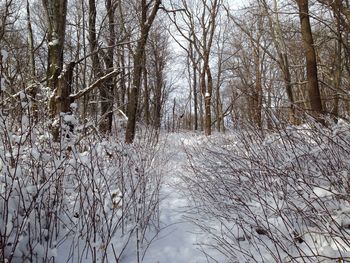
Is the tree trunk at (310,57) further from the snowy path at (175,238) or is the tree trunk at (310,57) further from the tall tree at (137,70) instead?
the snowy path at (175,238)

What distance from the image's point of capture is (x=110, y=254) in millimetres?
2650

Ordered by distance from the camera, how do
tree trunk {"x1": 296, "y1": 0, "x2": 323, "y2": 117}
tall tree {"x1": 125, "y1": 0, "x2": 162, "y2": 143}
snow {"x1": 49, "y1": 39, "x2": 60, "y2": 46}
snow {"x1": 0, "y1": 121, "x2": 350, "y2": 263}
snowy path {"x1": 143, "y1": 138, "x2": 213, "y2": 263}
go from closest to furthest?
snow {"x1": 0, "y1": 121, "x2": 350, "y2": 263} < snowy path {"x1": 143, "y1": 138, "x2": 213, "y2": 263} < snow {"x1": 49, "y1": 39, "x2": 60, "y2": 46} < tree trunk {"x1": 296, "y1": 0, "x2": 323, "y2": 117} < tall tree {"x1": 125, "y1": 0, "x2": 162, "y2": 143}

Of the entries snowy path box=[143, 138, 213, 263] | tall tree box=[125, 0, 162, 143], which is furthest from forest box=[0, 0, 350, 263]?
tall tree box=[125, 0, 162, 143]

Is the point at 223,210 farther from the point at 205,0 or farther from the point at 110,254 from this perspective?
the point at 205,0

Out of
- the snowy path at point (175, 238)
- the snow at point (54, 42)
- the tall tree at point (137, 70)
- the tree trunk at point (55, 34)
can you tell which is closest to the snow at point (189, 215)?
the snowy path at point (175, 238)

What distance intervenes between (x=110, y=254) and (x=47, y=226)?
545 mm

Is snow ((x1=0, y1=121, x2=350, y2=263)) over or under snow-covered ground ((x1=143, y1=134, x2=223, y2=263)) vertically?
over

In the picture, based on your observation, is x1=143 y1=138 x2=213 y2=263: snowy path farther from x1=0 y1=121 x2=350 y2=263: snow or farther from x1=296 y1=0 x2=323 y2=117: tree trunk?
x1=296 y1=0 x2=323 y2=117: tree trunk

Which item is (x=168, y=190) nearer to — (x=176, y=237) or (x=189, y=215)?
(x=189, y=215)

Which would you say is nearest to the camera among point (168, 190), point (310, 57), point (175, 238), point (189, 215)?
point (175, 238)

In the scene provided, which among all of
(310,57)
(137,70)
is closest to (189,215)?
(310,57)

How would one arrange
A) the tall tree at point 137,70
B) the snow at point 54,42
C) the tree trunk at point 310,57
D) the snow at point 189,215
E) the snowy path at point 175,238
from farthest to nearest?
the tall tree at point 137,70 < the tree trunk at point 310,57 < the snow at point 54,42 < the snowy path at point 175,238 < the snow at point 189,215

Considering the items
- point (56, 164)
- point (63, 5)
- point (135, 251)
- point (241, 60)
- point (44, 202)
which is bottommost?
point (135, 251)

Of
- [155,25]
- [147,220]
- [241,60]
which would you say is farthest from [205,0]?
[147,220]
